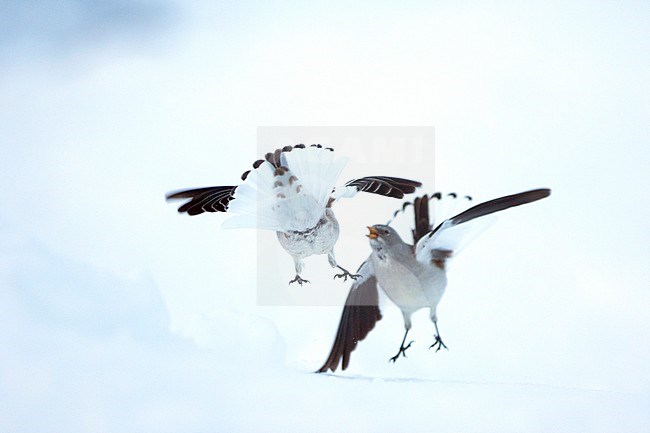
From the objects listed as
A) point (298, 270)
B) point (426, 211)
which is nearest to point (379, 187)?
point (426, 211)

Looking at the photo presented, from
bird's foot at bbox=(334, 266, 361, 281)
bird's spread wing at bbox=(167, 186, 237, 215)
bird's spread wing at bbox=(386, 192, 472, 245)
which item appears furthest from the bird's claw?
bird's spread wing at bbox=(167, 186, 237, 215)

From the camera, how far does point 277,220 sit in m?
0.93

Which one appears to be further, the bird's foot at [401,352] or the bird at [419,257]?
the bird's foot at [401,352]

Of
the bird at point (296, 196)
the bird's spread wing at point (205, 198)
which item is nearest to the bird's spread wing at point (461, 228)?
the bird at point (296, 196)

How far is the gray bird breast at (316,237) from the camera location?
917mm

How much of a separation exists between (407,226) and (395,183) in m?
0.07

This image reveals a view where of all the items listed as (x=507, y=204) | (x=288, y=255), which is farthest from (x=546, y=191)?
(x=288, y=255)

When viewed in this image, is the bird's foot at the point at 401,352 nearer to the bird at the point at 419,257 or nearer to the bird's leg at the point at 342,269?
the bird at the point at 419,257

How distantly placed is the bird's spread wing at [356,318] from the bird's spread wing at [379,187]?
0.44 ft

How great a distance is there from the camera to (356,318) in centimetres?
103

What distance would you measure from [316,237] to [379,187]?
0.13 metres

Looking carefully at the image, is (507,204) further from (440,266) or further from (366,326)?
(366,326)

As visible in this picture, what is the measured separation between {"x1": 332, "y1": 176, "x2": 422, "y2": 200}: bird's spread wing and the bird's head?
0.07 m

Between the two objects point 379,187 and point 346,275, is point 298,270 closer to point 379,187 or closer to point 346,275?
point 346,275
